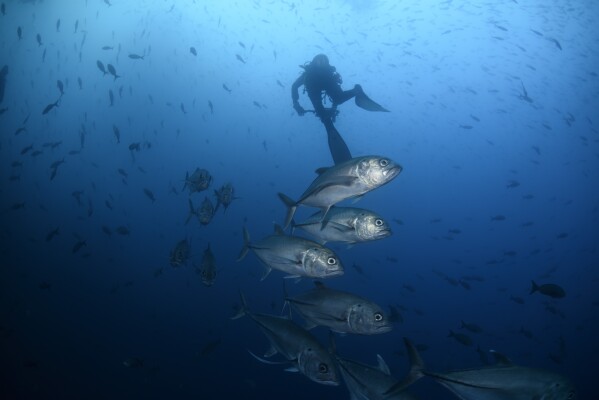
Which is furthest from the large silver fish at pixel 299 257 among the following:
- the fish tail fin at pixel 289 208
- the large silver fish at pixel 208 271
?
the large silver fish at pixel 208 271

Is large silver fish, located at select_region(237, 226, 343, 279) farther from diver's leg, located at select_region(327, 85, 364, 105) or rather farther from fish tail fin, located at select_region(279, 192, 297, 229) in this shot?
diver's leg, located at select_region(327, 85, 364, 105)

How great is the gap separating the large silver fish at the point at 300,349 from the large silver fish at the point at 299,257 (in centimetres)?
55

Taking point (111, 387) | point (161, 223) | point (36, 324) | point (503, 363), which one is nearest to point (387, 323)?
point (503, 363)

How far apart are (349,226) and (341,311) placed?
33.1 inches

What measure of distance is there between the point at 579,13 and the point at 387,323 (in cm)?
3992

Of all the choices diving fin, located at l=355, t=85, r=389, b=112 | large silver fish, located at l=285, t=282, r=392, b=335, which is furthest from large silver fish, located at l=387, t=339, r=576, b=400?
diving fin, located at l=355, t=85, r=389, b=112

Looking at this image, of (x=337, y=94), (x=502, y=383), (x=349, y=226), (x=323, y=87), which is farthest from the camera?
(x=323, y=87)

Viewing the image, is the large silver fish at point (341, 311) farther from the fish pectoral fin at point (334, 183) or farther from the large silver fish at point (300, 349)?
the fish pectoral fin at point (334, 183)

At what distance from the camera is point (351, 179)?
3166mm

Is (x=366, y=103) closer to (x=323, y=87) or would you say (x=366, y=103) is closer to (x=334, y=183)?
(x=323, y=87)

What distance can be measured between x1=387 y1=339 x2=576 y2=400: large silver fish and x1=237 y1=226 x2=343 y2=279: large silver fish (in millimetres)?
1002

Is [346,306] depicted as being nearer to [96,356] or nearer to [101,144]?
[96,356]

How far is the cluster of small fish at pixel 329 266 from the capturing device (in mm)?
3201

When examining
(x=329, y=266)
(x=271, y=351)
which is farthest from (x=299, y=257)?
(x=271, y=351)
